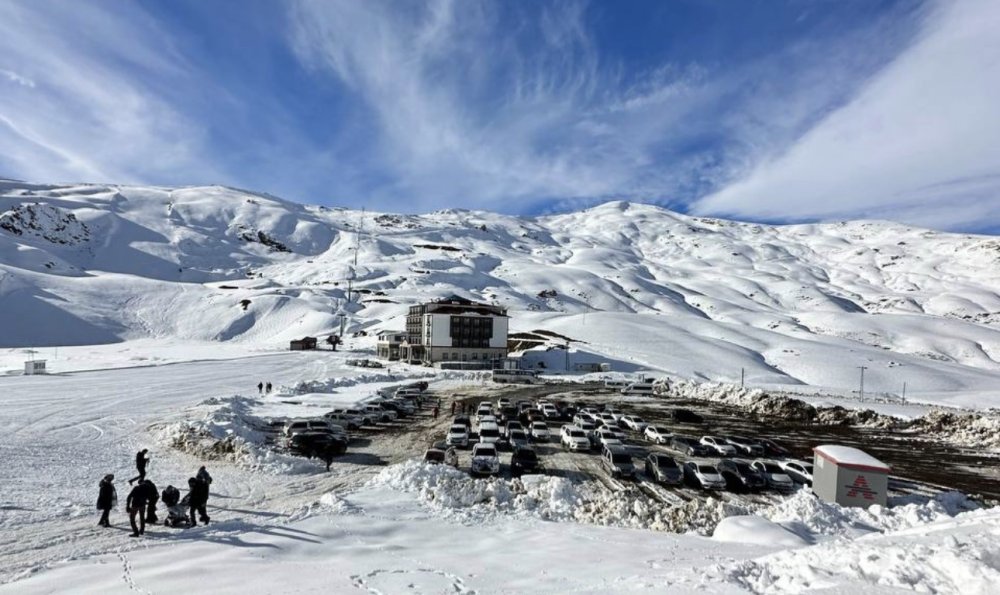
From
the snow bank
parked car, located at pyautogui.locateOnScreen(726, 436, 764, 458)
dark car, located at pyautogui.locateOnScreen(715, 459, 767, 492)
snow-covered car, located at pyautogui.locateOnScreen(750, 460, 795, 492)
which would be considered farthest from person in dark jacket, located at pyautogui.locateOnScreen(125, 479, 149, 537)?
parked car, located at pyautogui.locateOnScreen(726, 436, 764, 458)

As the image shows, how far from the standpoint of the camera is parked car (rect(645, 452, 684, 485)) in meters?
22.3

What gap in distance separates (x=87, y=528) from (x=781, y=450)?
102 ft

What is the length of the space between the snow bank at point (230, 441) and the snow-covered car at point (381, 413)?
267 inches

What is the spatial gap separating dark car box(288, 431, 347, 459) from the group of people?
9.26 meters

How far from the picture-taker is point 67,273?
138m

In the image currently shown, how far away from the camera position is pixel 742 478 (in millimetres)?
22047

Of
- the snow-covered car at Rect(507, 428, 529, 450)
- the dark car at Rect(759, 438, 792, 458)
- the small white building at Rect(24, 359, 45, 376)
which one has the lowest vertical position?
the small white building at Rect(24, 359, 45, 376)

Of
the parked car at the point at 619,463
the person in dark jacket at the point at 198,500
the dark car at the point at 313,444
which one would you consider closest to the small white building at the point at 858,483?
the parked car at the point at 619,463

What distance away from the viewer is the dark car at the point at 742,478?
71.8 feet

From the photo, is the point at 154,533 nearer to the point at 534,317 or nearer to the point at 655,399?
the point at 655,399

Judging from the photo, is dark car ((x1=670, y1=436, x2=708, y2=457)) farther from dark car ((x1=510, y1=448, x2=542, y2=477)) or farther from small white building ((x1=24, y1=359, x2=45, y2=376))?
small white building ((x1=24, y1=359, x2=45, y2=376))

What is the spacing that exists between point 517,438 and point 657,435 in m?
9.28

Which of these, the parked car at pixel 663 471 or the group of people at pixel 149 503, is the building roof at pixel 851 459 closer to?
the parked car at pixel 663 471

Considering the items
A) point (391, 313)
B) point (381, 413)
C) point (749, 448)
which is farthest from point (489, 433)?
A: point (391, 313)
